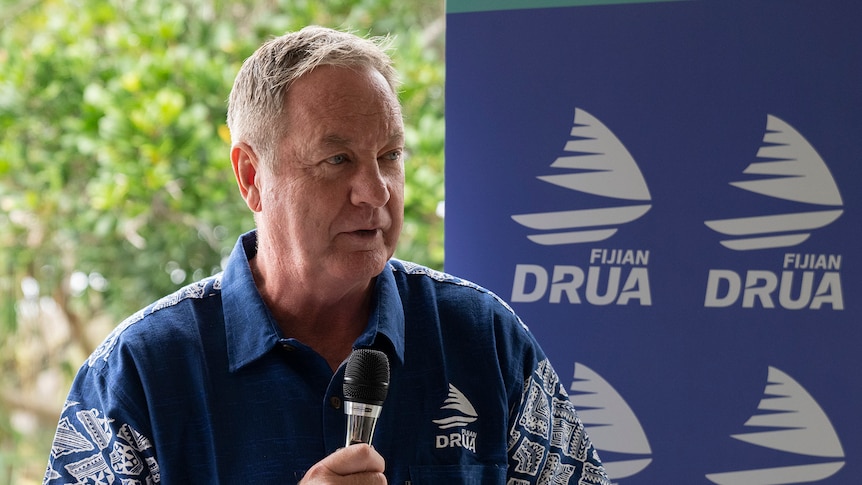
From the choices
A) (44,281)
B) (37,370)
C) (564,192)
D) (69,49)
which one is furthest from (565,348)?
(37,370)

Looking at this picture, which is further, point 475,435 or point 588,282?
point 588,282

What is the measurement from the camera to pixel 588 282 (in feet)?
7.34

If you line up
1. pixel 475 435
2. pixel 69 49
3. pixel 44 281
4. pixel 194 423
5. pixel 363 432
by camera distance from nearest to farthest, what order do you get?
pixel 363 432 < pixel 194 423 < pixel 475 435 < pixel 69 49 < pixel 44 281

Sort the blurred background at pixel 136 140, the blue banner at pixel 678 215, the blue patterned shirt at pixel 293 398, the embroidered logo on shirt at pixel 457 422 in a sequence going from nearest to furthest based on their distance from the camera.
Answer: the blue patterned shirt at pixel 293 398
the embroidered logo on shirt at pixel 457 422
the blue banner at pixel 678 215
the blurred background at pixel 136 140

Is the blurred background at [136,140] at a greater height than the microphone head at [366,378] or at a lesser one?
greater

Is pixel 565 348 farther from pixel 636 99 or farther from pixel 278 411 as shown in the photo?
pixel 278 411

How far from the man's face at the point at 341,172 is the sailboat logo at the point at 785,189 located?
870mm

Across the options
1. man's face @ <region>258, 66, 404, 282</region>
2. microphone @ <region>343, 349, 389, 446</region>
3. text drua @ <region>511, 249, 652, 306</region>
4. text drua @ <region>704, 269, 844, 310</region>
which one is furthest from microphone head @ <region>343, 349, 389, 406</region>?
text drua @ <region>704, 269, 844, 310</region>

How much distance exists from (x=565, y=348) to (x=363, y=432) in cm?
92

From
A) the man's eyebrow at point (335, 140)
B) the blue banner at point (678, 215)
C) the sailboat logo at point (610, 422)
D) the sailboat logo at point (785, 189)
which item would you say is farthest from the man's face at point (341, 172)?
the sailboat logo at point (785, 189)

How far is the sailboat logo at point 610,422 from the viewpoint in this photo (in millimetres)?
2203

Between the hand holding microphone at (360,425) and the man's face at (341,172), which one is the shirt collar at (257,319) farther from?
the hand holding microphone at (360,425)

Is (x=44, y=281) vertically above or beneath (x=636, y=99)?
beneath

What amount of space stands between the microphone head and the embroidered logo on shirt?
1.02ft
